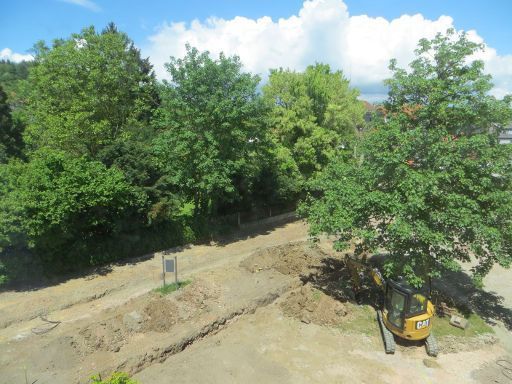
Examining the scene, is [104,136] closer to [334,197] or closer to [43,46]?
[43,46]

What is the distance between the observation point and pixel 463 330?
12984 millimetres

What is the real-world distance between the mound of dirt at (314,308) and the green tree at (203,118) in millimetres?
7544

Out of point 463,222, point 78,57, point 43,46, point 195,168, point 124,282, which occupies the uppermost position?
point 43,46

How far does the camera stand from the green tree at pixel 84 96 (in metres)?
20.5

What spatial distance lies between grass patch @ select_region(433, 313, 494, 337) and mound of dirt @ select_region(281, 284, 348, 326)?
3335 millimetres

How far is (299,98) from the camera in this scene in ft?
82.1

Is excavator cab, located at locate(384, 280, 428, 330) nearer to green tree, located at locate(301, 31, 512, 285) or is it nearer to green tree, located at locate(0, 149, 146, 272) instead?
green tree, located at locate(301, 31, 512, 285)

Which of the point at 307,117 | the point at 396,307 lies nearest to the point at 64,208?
the point at 396,307

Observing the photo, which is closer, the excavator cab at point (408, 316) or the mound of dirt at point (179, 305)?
the excavator cab at point (408, 316)

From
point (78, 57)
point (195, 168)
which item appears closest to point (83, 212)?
point (195, 168)

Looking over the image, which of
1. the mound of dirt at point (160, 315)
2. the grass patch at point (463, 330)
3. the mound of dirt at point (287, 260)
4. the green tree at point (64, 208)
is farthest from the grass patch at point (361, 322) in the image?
the green tree at point (64, 208)

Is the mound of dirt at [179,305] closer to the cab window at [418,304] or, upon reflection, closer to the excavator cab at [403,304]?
the excavator cab at [403,304]

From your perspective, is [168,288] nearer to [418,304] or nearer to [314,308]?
[314,308]

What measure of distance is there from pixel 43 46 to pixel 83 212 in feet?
53.2
